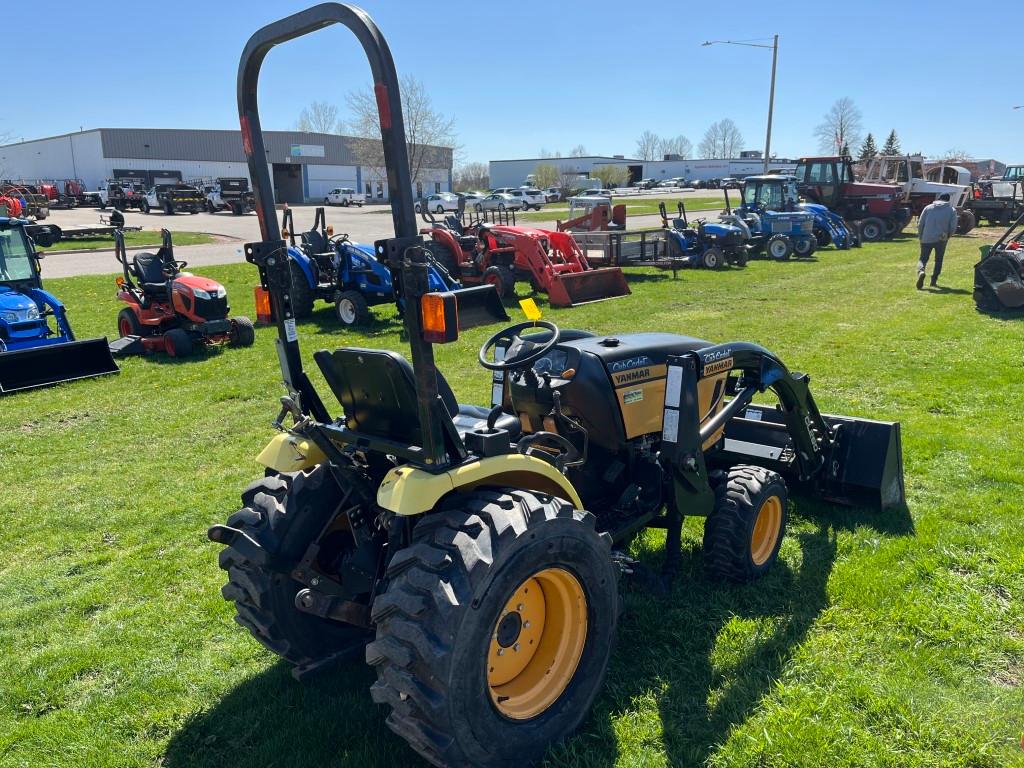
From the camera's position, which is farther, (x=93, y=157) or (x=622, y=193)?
(x=93, y=157)

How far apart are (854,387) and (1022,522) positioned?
11.3 ft

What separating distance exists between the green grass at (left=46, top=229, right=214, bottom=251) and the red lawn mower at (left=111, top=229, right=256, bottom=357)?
51.4 ft

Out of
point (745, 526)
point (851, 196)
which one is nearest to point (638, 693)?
point (745, 526)

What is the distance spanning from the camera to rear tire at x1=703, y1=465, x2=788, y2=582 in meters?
3.97

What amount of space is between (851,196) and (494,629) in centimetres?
2665

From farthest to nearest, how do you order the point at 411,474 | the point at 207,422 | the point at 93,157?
the point at 93,157, the point at 207,422, the point at 411,474

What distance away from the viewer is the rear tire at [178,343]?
1027cm

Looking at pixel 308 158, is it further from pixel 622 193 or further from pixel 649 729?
pixel 649 729

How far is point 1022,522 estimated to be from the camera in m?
4.68

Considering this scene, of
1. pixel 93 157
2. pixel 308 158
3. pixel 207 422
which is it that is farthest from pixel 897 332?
pixel 93 157

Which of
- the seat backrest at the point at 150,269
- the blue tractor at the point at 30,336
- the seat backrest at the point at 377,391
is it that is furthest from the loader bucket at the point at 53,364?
the seat backrest at the point at 377,391

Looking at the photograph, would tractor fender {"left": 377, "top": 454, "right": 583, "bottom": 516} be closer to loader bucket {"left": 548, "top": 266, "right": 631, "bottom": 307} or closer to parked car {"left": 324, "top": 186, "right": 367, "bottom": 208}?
loader bucket {"left": 548, "top": 266, "right": 631, "bottom": 307}

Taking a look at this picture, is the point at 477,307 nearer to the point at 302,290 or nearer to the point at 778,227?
the point at 302,290

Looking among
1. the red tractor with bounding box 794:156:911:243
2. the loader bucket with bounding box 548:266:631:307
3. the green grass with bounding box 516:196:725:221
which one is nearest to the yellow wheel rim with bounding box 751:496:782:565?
the loader bucket with bounding box 548:266:631:307
